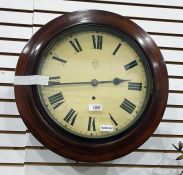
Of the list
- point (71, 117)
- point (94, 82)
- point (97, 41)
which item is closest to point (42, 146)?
point (71, 117)

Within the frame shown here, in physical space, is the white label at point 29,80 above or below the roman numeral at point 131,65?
below

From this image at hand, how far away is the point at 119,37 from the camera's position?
1205mm

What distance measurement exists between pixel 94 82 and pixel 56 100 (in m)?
0.15

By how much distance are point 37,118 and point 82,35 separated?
0.34 metres

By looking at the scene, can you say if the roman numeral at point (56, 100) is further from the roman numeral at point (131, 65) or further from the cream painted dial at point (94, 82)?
the roman numeral at point (131, 65)

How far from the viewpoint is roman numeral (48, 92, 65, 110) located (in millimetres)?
1148

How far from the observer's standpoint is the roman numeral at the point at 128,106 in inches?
46.0

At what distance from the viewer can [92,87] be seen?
1180 mm

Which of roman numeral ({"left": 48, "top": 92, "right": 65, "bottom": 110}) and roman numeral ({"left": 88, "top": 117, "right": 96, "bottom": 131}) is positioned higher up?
roman numeral ({"left": 48, "top": 92, "right": 65, "bottom": 110})

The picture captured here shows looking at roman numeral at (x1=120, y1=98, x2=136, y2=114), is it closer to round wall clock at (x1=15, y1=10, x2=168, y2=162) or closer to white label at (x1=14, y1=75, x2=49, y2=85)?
round wall clock at (x1=15, y1=10, x2=168, y2=162)

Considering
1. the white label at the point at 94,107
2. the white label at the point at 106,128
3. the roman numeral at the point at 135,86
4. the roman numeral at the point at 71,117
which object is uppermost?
Result: the roman numeral at the point at 135,86

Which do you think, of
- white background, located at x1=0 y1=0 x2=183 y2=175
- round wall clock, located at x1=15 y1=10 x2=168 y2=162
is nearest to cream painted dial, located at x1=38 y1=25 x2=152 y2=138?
round wall clock, located at x1=15 y1=10 x2=168 y2=162

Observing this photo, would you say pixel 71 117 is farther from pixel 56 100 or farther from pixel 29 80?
pixel 29 80

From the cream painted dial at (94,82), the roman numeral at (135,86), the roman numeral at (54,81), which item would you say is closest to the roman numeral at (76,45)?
the cream painted dial at (94,82)
